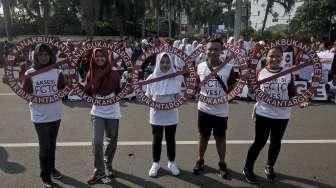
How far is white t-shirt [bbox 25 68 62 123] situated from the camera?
238 inches

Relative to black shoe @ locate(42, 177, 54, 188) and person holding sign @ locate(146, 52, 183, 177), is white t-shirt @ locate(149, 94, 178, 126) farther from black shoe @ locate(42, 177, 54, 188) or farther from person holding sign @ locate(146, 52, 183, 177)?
black shoe @ locate(42, 177, 54, 188)

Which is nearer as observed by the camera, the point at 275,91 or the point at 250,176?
the point at 275,91

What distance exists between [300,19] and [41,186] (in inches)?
1996

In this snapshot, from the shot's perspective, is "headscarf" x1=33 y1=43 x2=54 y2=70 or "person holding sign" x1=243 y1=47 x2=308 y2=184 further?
"person holding sign" x1=243 y1=47 x2=308 y2=184

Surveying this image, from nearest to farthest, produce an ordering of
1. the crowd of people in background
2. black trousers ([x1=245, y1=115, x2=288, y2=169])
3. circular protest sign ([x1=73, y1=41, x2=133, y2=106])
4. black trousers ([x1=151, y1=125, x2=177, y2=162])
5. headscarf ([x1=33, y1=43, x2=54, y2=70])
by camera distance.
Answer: headscarf ([x1=33, y1=43, x2=54, y2=70]) < circular protest sign ([x1=73, y1=41, x2=133, y2=106]) < black trousers ([x1=245, y1=115, x2=288, y2=169]) < black trousers ([x1=151, y1=125, x2=177, y2=162]) < the crowd of people in background

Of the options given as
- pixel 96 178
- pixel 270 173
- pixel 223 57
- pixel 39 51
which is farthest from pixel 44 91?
pixel 270 173

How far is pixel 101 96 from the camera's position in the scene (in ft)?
20.5

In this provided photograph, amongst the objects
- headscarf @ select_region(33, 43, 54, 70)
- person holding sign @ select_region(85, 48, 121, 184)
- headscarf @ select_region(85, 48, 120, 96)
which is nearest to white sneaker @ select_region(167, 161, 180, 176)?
person holding sign @ select_region(85, 48, 121, 184)

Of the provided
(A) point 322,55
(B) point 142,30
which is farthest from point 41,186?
(B) point 142,30

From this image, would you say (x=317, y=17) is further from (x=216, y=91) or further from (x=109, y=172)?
(x=109, y=172)

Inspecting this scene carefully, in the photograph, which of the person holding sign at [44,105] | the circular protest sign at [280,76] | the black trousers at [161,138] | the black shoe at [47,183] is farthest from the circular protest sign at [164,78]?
the black shoe at [47,183]

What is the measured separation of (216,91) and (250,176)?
47.9 inches

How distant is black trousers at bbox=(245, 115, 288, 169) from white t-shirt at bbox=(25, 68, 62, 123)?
8.70 ft

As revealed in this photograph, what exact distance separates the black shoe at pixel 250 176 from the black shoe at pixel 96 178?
190 cm
